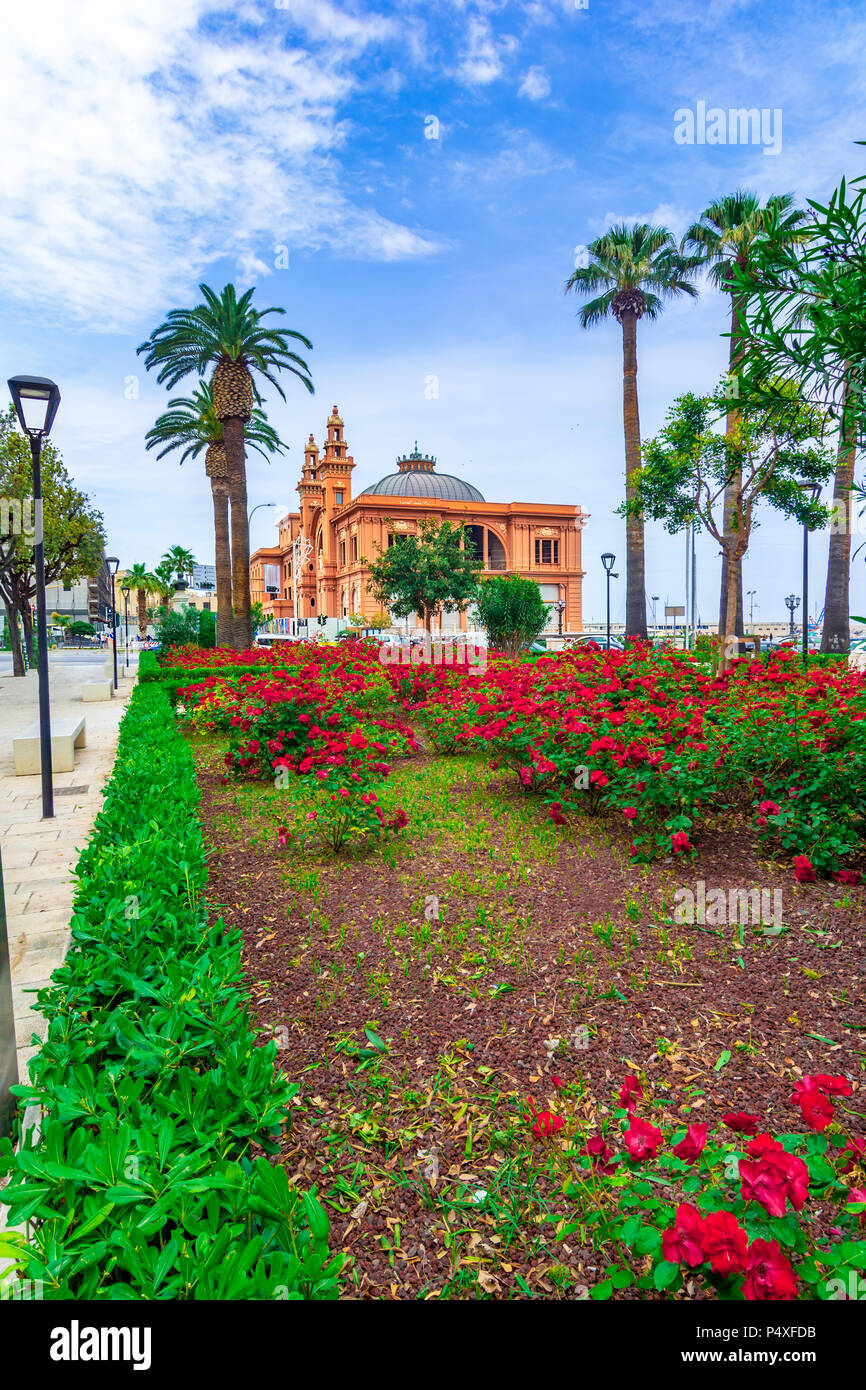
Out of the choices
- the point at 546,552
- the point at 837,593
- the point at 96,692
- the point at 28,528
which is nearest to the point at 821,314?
A: the point at 837,593

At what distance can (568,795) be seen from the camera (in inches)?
257

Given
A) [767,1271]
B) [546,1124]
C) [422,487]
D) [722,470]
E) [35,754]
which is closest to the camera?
[767,1271]

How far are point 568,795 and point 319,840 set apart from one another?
2.23 meters

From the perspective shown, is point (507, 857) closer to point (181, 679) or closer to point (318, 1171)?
point (318, 1171)

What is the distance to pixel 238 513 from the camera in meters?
20.2

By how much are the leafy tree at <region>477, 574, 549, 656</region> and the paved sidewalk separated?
13615 millimetres

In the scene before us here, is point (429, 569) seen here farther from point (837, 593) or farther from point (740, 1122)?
point (740, 1122)

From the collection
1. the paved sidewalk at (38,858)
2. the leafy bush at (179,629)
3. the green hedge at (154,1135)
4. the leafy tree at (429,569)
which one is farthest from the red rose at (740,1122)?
the leafy bush at (179,629)

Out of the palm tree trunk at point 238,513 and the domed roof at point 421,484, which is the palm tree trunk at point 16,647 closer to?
the palm tree trunk at point 238,513

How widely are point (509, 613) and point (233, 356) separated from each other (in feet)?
36.3

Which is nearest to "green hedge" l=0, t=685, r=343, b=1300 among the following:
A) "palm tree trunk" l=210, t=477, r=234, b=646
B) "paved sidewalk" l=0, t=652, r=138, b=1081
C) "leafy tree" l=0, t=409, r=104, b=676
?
"paved sidewalk" l=0, t=652, r=138, b=1081

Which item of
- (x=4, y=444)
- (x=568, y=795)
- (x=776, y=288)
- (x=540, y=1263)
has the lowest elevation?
(x=540, y=1263)

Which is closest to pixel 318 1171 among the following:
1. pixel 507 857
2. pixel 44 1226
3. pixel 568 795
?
pixel 44 1226
